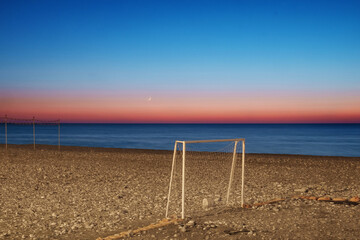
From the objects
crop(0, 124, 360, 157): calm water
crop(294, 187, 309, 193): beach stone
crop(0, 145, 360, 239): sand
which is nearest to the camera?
crop(0, 145, 360, 239): sand

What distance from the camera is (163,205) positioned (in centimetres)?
1060

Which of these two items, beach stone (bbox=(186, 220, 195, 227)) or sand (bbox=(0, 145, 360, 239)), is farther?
beach stone (bbox=(186, 220, 195, 227))

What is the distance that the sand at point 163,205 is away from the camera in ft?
24.8

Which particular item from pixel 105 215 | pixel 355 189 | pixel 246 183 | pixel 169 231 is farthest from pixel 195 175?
pixel 169 231

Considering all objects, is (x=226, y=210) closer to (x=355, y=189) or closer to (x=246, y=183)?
(x=246, y=183)

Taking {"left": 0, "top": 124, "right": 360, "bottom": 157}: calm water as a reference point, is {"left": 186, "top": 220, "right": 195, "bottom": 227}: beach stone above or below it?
above

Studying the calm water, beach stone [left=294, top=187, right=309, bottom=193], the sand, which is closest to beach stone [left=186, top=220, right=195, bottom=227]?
the sand

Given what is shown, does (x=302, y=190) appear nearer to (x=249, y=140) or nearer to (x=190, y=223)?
(x=190, y=223)

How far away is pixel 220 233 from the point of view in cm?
720

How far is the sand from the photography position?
755cm

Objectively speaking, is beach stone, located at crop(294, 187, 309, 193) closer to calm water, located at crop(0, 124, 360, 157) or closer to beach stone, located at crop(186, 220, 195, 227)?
beach stone, located at crop(186, 220, 195, 227)

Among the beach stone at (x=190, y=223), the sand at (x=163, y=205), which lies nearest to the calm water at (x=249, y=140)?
the sand at (x=163, y=205)

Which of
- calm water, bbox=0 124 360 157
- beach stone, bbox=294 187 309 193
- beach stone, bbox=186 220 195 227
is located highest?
beach stone, bbox=186 220 195 227

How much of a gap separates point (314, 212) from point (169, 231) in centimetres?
389
